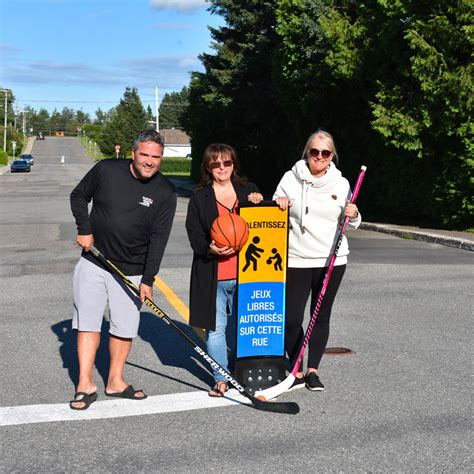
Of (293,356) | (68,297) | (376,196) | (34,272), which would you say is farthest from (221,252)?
(376,196)

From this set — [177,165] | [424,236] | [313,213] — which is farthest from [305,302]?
[177,165]

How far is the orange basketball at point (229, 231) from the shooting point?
187 inches

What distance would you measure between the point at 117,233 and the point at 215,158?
0.83 m

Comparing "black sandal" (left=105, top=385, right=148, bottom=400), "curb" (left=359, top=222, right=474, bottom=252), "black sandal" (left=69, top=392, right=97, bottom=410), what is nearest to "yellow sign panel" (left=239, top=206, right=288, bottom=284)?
"black sandal" (left=105, top=385, right=148, bottom=400)

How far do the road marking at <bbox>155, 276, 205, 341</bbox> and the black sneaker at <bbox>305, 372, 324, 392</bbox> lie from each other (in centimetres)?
160

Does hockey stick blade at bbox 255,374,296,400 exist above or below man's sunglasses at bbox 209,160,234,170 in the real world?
below

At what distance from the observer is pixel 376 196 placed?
2028 centimetres

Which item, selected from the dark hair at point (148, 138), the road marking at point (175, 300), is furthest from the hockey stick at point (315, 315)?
the road marking at point (175, 300)

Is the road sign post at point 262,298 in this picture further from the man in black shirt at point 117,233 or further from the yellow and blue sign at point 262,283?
the man in black shirt at point 117,233

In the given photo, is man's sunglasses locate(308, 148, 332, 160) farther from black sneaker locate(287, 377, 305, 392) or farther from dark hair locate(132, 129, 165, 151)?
black sneaker locate(287, 377, 305, 392)

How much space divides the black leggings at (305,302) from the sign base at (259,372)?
20 cm

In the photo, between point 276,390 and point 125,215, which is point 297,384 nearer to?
point 276,390

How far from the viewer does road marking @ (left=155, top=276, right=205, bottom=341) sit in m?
7.58

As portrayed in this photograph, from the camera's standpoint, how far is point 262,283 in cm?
514
